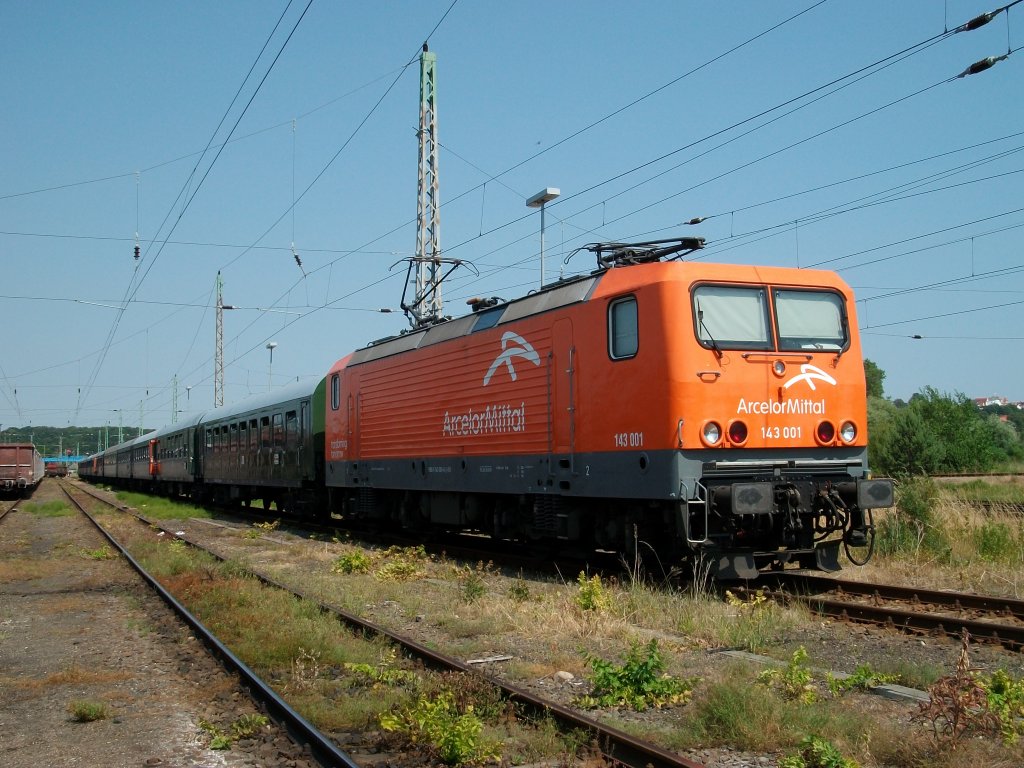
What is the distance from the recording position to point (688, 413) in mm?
9828

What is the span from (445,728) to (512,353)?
8.07 meters

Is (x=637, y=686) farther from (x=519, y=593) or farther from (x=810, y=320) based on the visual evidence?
(x=810, y=320)

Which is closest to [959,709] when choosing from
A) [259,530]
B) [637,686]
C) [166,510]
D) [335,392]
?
[637,686]

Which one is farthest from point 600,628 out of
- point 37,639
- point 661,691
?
point 37,639

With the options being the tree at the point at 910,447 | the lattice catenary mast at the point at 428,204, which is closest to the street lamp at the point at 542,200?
the lattice catenary mast at the point at 428,204

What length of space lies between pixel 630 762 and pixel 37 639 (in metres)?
6.75

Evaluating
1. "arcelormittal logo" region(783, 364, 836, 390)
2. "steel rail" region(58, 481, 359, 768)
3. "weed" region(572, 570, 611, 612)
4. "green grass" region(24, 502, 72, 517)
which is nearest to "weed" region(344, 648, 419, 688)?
"steel rail" region(58, 481, 359, 768)

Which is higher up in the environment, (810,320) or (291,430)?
(810,320)

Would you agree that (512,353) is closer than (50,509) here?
Yes

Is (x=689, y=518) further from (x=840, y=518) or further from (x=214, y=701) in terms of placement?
(x=214, y=701)

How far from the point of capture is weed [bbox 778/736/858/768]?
463 centimetres

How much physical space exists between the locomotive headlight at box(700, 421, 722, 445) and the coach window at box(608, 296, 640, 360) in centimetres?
117

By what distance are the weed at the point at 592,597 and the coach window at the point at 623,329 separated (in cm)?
259

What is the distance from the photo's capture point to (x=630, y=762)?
196 inches
